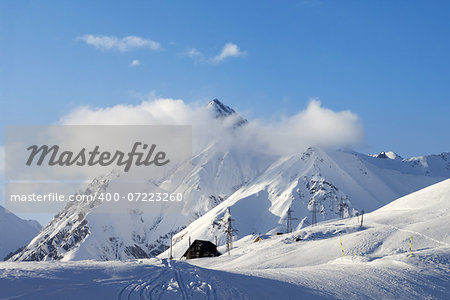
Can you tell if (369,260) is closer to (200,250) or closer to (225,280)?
(225,280)

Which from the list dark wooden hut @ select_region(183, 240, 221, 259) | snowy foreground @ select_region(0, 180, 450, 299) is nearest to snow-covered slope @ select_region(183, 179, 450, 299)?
snowy foreground @ select_region(0, 180, 450, 299)

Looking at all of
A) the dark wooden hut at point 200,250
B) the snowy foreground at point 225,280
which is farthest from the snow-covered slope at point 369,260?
the dark wooden hut at point 200,250

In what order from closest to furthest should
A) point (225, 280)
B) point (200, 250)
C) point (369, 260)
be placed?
point (225, 280) < point (369, 260) < point (200, 250)

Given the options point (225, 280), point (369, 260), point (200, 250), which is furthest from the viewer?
point (200, 250)

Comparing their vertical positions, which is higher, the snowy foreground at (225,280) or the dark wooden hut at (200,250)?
the dark wooden hut at (200,250)

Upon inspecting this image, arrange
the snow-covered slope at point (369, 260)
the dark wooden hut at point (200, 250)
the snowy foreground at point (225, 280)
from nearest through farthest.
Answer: the snowy foreground at point (225, 280) → the snow-covered slope at point (369, 260) → the dark wooden hut at point (200, 250)

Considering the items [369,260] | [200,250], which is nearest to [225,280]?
[369,260]

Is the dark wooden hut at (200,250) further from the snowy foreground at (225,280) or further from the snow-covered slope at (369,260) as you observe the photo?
the snowy foreground at (225,280)

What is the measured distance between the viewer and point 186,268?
29234 mm

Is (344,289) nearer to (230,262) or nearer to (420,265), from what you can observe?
(420,265)

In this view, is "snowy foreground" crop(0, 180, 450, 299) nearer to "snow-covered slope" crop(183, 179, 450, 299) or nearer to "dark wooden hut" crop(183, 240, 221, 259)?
"snow-covered slope" crop(183, 179, 450, 299)

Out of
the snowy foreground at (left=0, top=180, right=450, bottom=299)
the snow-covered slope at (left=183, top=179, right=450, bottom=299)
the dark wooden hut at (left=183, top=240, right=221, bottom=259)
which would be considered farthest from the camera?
the dark wooden hut at (left=183, top=240, right=221, bottom=259)

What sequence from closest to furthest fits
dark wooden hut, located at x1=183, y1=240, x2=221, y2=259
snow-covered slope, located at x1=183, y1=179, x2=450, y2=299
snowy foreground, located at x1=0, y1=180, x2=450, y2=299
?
1. snowy foreground, located at x1=0, y1=180, x2=450, y2=299
2. snow-covered slope, located at x1=183, y1=179, x2=450, y2=299
3. dark wooden hut, located at x1=183, y1=240, x2=221, y2=259

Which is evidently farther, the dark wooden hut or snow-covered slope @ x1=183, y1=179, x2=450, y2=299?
the dark wooden hut
